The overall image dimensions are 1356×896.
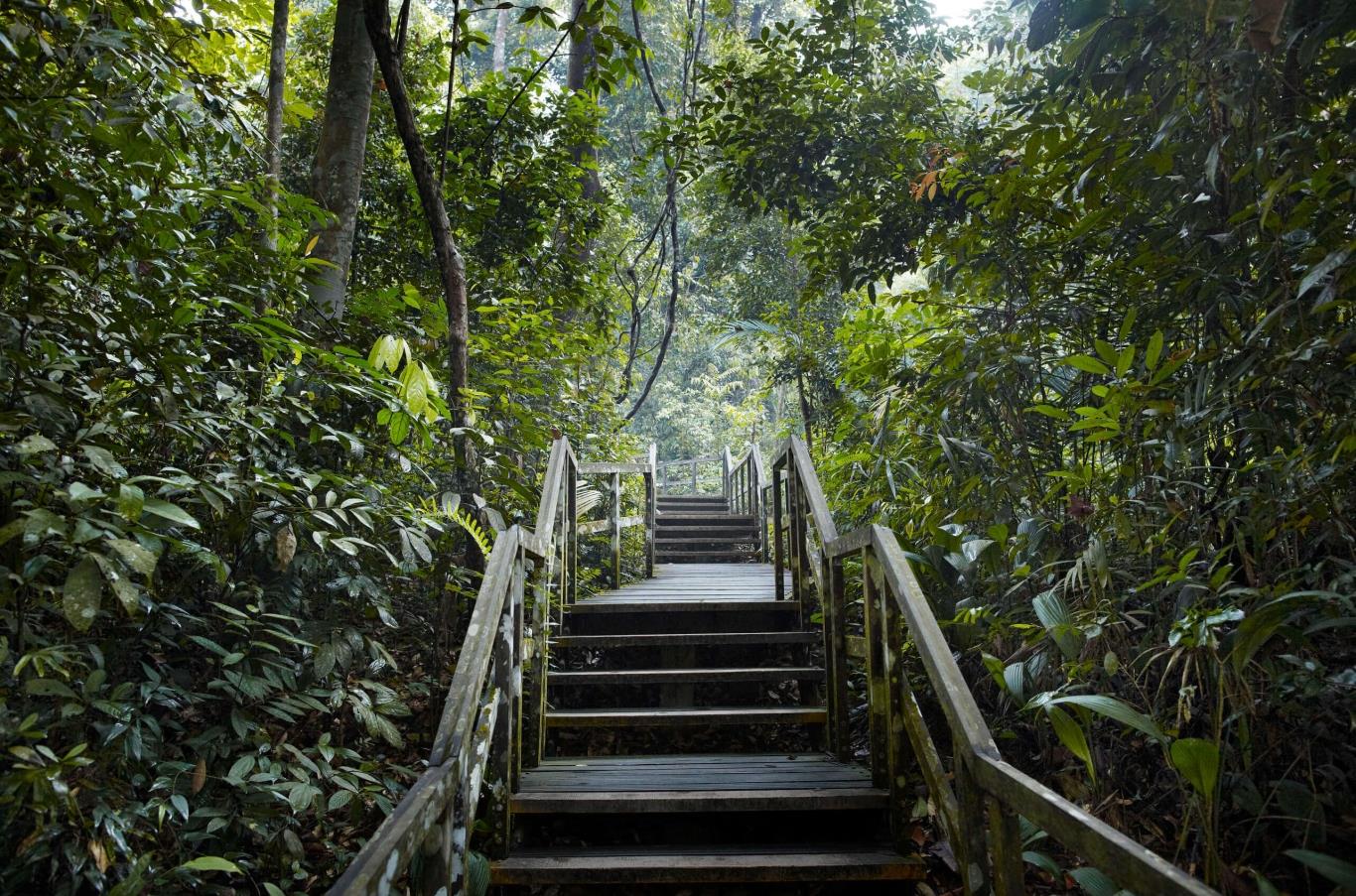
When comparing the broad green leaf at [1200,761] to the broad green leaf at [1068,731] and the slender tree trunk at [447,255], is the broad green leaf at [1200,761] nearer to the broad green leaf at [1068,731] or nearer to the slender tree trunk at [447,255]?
the broad green leaf at [1068,731]

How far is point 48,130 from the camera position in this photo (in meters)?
1.86

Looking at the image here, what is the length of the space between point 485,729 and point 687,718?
139 cm

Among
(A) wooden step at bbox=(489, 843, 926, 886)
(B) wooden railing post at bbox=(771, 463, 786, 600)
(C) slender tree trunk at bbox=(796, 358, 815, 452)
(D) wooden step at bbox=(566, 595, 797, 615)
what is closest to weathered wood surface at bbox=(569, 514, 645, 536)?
(D) wooden step at bbox=(566, 595, 797, 615)

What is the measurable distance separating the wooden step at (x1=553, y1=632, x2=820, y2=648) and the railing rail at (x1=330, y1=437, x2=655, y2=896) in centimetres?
24

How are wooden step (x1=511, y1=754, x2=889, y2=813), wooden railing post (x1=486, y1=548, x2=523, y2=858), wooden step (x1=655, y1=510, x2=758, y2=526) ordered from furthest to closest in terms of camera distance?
1. wooden step (x1=655, y1=510, x2=758, y2=526)
2. wooden step (x1=511, y1=754, x2=889, y2=813)
3. wooden railing post (x1=486, y1=548, x2=523, y2=858)

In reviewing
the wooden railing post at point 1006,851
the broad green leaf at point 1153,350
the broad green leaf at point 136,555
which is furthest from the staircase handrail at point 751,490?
the broad green leaf at point 136,555

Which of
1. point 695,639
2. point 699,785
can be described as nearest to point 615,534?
point 695,639

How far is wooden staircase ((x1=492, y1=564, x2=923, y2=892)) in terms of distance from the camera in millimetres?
2459

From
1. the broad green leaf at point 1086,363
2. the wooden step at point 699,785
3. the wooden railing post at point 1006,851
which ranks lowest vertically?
the wooden step at point 699,785

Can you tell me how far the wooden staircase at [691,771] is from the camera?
2.46 meters

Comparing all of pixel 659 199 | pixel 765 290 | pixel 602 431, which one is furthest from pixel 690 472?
pixel 602 431

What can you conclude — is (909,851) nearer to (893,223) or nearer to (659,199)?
(893,223)

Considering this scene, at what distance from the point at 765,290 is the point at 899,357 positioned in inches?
257

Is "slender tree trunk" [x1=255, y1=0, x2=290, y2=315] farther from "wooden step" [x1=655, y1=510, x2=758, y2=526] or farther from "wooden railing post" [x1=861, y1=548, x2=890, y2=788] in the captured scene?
"wooden step" [x1=655, y1=510, x2=758, y2=526]
